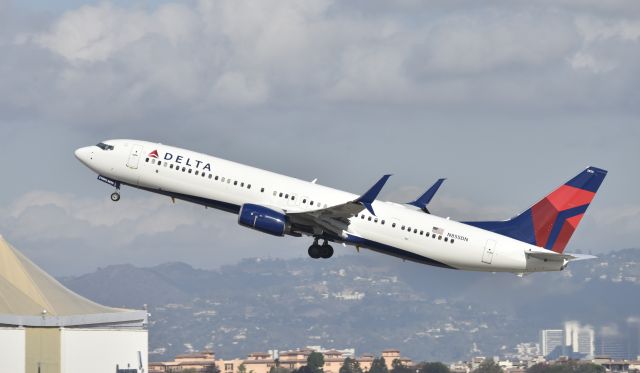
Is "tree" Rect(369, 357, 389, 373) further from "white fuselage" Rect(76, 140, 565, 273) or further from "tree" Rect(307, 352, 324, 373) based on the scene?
"white fuselage" Rect(76, 140, 565, 273)

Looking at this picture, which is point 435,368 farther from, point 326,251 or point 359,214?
point 359,214

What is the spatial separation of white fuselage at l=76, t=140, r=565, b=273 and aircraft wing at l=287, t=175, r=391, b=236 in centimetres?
47

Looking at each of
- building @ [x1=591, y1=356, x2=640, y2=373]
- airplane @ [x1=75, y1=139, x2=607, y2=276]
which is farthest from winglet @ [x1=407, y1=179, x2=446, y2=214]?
building @ [x1=591, y1=356, x2=640, y2=373]

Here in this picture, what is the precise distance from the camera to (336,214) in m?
77.1

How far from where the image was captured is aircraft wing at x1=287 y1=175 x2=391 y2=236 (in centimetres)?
7438

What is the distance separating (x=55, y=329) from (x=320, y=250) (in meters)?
52.9

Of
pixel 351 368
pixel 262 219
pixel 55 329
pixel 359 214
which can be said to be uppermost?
pixel 359 214

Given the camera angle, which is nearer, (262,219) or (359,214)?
(262,219)

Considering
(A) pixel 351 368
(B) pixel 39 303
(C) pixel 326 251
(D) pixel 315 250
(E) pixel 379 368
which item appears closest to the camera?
(C) pixel 326 251

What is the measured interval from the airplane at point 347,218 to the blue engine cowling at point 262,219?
6 cm

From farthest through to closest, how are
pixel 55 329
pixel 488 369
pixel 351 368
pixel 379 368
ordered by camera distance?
1. pixel 351 368
2. pixel 379 368
3. pixel 488 369
4. pixel 55 329

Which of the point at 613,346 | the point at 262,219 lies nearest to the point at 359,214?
the point at 262,219

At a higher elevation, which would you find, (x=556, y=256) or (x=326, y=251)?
(x=326, y=251)

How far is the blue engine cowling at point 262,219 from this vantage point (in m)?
76.8
